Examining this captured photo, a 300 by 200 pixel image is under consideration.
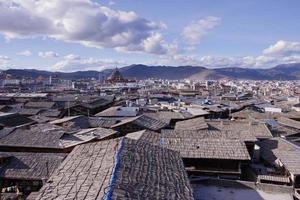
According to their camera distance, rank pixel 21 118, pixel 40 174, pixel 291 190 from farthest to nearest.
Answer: pixel 21 118, pixel 40 174, pixel 291 190

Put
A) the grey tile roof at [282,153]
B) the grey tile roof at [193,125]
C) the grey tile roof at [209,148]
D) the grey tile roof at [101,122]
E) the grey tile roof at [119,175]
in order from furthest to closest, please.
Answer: the grey tile roof at [101,122] < the grey tile roof at [193,125] < the grey tile roof at [282,153] < the grey tile roof at [209,148] < the grey tile roof at [119,175]

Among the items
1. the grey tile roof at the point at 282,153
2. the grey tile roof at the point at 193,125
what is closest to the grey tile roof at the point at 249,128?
the grey tile roof at the point at 193,125

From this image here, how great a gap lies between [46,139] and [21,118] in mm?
14484

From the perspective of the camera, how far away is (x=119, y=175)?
450 inches

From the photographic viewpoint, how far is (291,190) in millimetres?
16547

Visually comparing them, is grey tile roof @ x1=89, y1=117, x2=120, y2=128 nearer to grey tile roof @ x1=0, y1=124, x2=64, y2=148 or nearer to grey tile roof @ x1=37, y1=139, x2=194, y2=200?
grey tile roof @ x1=0, y1=124, x2=64, y2=148

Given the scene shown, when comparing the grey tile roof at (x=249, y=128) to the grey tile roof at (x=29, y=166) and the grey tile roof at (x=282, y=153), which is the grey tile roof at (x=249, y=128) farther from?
the grey tile roof at (x=29, y=166)

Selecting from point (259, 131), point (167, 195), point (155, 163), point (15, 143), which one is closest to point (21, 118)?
point (15, 143)

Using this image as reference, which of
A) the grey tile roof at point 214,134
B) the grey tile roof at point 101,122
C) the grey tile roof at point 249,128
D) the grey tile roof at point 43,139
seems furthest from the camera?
the grey tile roof at point 101,122

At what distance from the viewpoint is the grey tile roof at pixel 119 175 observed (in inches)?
413

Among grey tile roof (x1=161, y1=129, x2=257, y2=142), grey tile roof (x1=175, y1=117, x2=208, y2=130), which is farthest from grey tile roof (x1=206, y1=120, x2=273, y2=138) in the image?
grey tile roof (x1=161, y1=129, x2=257, y2=142)

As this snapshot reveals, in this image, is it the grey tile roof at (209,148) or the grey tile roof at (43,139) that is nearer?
the grey tile roof at (209,148)

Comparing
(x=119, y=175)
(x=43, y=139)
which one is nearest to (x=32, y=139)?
(x=43, y=139)

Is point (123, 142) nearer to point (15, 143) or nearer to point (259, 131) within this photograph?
point (15, 143)
